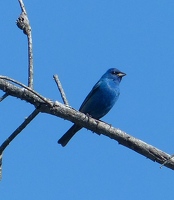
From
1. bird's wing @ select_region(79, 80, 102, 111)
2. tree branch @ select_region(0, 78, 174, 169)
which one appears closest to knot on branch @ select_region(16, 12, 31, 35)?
tree branch @ select_region(0, 78, 174, 169)

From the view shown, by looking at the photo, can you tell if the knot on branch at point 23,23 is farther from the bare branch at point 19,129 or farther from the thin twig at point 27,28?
the bare branch at point 19,129

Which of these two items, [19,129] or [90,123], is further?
[90,123]

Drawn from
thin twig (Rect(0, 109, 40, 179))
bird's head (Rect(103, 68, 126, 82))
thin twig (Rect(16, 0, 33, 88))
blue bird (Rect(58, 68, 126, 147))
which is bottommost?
thin twig (Rect(0, 109, 40, 179))

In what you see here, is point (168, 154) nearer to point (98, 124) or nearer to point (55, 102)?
point (98, 124)

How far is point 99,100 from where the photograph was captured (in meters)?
11.9

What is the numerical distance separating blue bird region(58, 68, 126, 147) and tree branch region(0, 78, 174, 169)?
5.10 metres

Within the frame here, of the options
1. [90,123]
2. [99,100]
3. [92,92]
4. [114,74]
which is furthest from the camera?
[114,74]

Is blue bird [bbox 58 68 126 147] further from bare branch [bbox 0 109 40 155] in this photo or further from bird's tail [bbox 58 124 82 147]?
bare branch [bbox 0 109 40 155]

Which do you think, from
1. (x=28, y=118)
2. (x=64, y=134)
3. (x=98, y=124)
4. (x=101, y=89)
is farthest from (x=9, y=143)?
(x=101, y=89)

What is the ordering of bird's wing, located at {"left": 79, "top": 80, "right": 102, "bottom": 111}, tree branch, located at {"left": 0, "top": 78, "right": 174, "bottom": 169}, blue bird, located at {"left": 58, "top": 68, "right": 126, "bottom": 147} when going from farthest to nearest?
bird's wing, located at {"left": 79, "top": 80, "right": 102, "bottom": 111}
blue bird, located at {"left": 58, "top": 68, "right": 126, "bottom": 147}
tree branch, located at {"left": 0, "top": 78, "right": 174, "bottom": 169}

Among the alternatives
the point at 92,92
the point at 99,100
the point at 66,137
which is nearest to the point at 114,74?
the point at 92,92

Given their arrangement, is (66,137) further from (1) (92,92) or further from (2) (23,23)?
(2) (23,23)

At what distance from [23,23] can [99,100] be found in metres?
5.79

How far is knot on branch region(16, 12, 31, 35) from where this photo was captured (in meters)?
6.27
